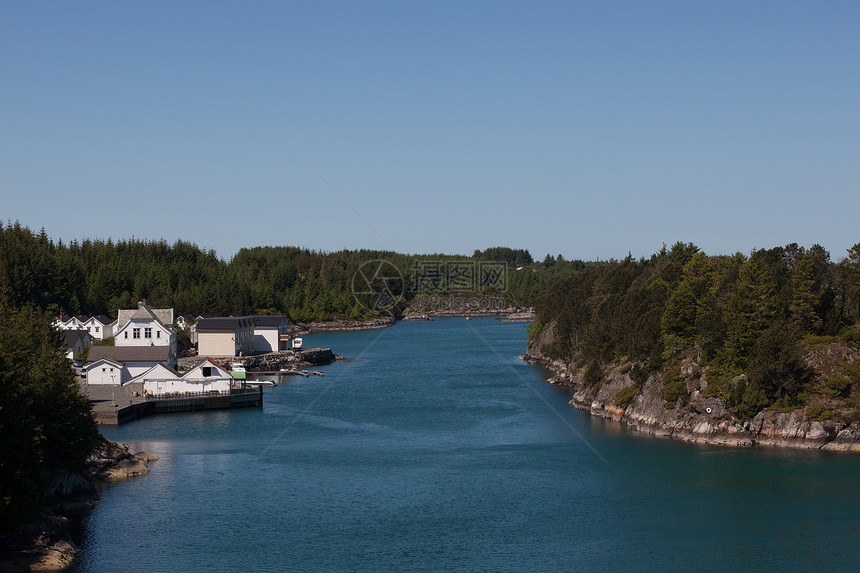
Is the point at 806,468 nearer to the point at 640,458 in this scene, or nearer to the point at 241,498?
the point at 640,458

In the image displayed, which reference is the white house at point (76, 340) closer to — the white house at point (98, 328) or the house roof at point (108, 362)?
the white house at point (98, 328)

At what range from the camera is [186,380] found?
6531 centimetres

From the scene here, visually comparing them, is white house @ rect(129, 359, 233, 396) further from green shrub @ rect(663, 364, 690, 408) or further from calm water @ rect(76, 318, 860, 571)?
green shrub @ rect(663, 364, 690, 408)

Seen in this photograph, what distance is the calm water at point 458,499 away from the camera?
32.4 metres

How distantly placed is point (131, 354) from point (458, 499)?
3997 centimetres

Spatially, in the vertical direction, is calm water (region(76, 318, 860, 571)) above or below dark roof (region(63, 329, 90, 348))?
below

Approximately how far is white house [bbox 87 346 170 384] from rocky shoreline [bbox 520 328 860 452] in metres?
36.4

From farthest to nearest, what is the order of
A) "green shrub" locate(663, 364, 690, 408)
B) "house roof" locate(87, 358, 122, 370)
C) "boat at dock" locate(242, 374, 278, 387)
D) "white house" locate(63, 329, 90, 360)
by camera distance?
"white house" locate(63, 329, 90, 360) → "boat at dock" locate(242, 374, 278, 387) → "house roof" locate(87, 358, 122, 370) → "green shrub" locate(663, 364, 690, 408)

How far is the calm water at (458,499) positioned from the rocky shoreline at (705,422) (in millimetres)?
1535

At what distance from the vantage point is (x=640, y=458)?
46438 mm

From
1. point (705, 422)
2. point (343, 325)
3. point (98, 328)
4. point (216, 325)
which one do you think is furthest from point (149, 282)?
point (705, 422)

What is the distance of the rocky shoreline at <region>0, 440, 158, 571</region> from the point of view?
29875 mm

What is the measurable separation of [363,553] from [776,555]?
1652cm

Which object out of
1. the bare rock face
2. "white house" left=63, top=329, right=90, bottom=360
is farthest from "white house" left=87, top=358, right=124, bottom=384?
the bare rock face
